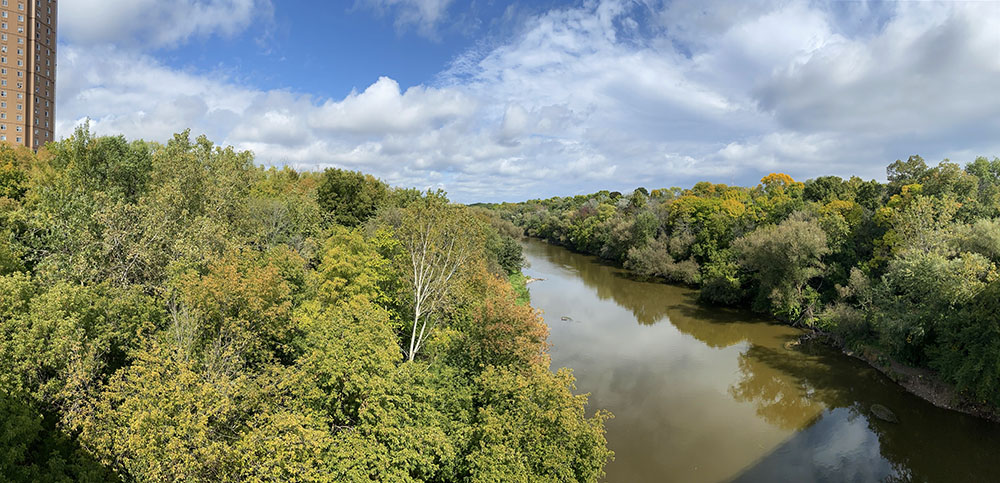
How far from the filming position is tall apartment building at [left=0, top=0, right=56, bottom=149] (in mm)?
65438

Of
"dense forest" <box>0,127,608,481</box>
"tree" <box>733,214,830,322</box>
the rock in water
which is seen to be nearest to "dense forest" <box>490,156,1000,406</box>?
"tree" <box>733,214,830,322</box>

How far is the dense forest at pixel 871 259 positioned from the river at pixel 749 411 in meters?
2.46

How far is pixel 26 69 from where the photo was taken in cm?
6800

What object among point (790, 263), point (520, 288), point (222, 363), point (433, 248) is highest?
point (433, 248)

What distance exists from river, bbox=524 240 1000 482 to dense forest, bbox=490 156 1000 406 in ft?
8.09

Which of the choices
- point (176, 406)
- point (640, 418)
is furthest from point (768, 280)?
point (176, 406)

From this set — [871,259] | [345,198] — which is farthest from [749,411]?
[345,198]

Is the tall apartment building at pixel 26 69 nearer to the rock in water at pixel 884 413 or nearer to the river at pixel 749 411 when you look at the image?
the river at pixel 749 411

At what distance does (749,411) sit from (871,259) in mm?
19038

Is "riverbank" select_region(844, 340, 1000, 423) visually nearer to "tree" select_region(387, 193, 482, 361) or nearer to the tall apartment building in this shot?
"tree" select_region(387, 193, 482, 361)

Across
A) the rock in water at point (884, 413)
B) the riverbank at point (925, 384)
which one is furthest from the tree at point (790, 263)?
the rock in water at point (884, 413)

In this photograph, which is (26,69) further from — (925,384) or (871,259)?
(925,384)

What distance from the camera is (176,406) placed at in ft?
32.4

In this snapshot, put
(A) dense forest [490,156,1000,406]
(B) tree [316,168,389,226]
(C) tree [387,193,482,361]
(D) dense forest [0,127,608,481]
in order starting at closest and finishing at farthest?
(D) dense forest [0,127,608,481], (A) dense forest [490,156,1000,406], (C) tree [387,193,482,361], (B) tree [316,168,389,226]
